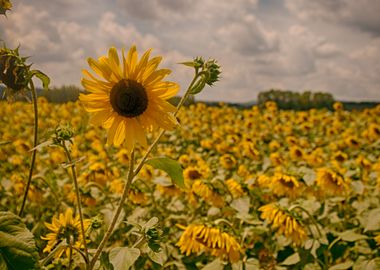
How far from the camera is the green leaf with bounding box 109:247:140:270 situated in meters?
1.35

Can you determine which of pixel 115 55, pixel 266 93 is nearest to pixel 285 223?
pixel 115 55

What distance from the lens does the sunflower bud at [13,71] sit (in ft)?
4.79

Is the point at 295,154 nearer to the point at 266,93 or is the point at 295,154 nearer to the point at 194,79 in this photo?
the point at 194,79

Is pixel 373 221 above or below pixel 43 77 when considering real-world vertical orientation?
below

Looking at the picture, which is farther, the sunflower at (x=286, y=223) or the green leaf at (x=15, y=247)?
the sunflower at (x=286, y=223)

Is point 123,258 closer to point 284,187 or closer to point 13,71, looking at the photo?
point 13,71

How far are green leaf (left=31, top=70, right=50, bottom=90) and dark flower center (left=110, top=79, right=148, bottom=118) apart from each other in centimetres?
25

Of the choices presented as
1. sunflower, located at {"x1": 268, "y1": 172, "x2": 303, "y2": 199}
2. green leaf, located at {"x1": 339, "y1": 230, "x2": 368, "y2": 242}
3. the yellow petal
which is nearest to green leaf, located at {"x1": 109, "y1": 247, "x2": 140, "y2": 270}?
the yellow petal

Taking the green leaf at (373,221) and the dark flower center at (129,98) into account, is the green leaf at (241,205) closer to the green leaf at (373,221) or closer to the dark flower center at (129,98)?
the green leaf at (373,221)

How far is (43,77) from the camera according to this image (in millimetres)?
1535

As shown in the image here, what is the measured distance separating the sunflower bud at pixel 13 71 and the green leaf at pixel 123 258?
70cm

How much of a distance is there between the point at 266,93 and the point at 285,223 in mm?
14668

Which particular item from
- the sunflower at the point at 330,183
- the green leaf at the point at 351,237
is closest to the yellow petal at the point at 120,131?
the green leaf at the point at 351,237

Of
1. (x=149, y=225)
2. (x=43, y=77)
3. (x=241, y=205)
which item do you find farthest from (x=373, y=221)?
(x=43, y=77)
